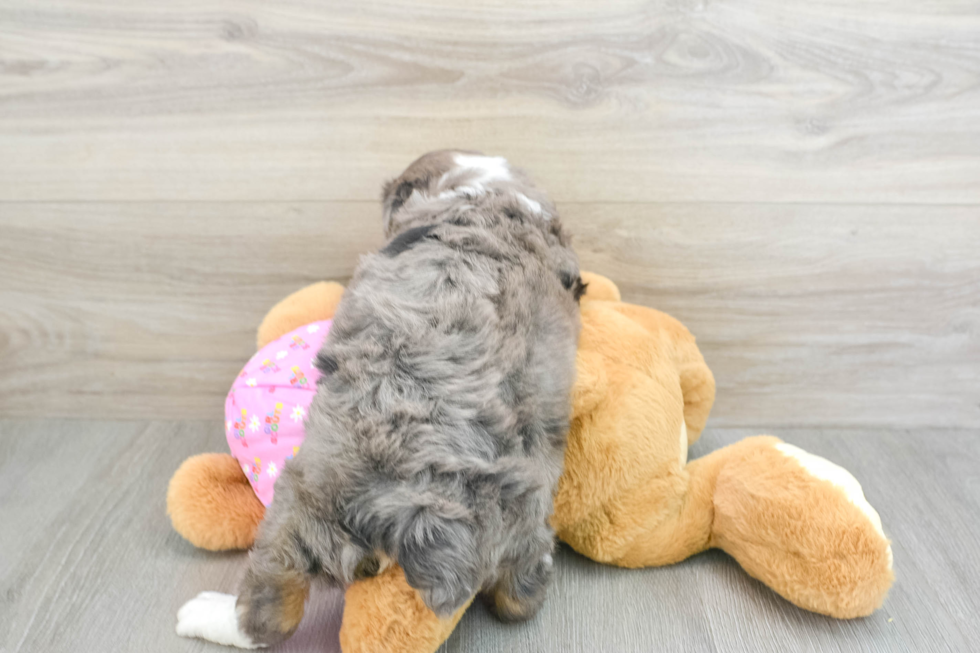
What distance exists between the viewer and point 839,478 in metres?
0.77

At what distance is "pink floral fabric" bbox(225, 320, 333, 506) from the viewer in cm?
77

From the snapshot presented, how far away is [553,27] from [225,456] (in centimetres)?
75

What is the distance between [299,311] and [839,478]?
742 mm

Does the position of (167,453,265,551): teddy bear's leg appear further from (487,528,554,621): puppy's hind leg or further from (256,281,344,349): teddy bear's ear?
(487,528,554,621): puppy's hind leg

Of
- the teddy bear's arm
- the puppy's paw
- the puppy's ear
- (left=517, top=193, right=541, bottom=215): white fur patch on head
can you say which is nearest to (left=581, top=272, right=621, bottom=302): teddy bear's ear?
the teddy bear's arm

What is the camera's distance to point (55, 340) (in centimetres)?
110

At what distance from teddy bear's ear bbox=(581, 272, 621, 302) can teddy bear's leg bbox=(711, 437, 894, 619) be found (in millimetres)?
292

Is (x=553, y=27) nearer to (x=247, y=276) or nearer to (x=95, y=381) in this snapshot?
(x=247, y=276)

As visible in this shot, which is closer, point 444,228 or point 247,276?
point 444,228

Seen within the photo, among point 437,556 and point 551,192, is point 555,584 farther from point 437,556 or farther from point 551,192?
point 551,192

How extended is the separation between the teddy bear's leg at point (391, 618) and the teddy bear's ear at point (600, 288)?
480mm

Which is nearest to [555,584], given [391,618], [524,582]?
[524,582]

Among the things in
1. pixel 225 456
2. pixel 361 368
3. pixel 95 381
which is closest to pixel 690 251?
pixel 361 368

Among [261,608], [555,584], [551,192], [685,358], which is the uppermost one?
[551,192]
